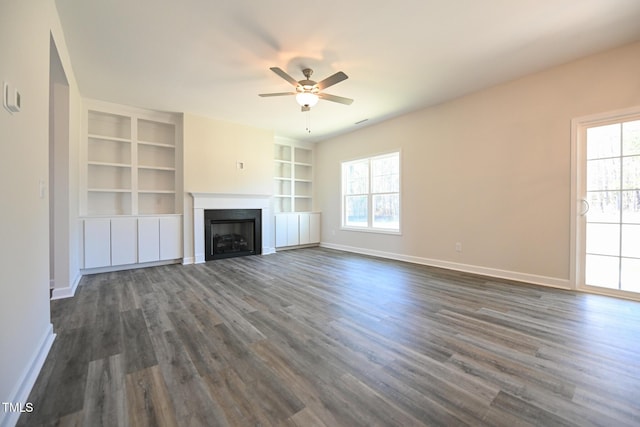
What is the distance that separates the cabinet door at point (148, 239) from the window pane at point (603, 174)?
604 cm

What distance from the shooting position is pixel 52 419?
124 cm

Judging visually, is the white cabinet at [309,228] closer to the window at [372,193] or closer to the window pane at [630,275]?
the window at [372,193]

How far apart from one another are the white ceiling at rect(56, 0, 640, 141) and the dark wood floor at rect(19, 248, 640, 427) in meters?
2.66

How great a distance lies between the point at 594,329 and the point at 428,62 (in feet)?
9.83

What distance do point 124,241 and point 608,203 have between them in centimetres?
641

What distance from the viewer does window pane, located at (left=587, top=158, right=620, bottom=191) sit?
2939 mm

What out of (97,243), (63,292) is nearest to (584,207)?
(63,292)

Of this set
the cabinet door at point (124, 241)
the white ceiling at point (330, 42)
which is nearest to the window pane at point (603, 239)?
the white ceiling at point (330, 42)

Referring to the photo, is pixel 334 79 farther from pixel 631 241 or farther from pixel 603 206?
pixel 631 241

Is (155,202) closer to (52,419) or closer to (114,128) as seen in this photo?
(114,128)

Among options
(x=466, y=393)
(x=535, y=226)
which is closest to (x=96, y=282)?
(x=466, y=393)

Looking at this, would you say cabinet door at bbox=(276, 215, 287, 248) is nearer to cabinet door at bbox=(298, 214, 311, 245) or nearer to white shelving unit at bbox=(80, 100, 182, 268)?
cabinet door at bbox=(298, 214, 311, 245)

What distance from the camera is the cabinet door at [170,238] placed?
14.8 ft

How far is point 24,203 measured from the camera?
145cm
